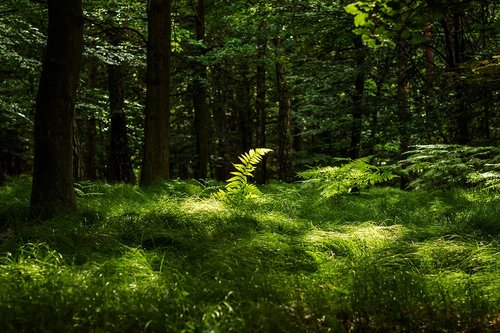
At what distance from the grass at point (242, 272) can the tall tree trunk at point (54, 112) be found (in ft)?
1.23

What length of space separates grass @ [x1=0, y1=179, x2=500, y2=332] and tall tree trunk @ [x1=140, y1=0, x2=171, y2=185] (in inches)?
118

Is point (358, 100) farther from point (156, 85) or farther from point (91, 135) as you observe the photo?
point (91, 135)

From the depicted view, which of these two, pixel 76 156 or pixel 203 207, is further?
pixel 76 156

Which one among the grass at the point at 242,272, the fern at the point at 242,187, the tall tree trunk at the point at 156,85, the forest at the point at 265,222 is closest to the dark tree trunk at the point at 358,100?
the forest at the point at 265,222

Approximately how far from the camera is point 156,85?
8.40m

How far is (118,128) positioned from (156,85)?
469 centimetres

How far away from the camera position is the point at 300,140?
22703 millimetres

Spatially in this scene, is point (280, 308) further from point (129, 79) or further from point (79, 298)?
point (129, 79)

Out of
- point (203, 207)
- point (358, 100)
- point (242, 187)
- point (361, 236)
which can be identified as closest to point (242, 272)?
point (361, 236)

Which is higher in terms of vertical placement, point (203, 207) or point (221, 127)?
point (221, 127)

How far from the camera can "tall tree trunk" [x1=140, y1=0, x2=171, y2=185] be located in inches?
329

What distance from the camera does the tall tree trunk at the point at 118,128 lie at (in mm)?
12289

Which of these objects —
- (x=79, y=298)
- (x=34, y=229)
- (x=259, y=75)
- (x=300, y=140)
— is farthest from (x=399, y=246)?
(x=300, y=140)

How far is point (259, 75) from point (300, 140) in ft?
18.7
